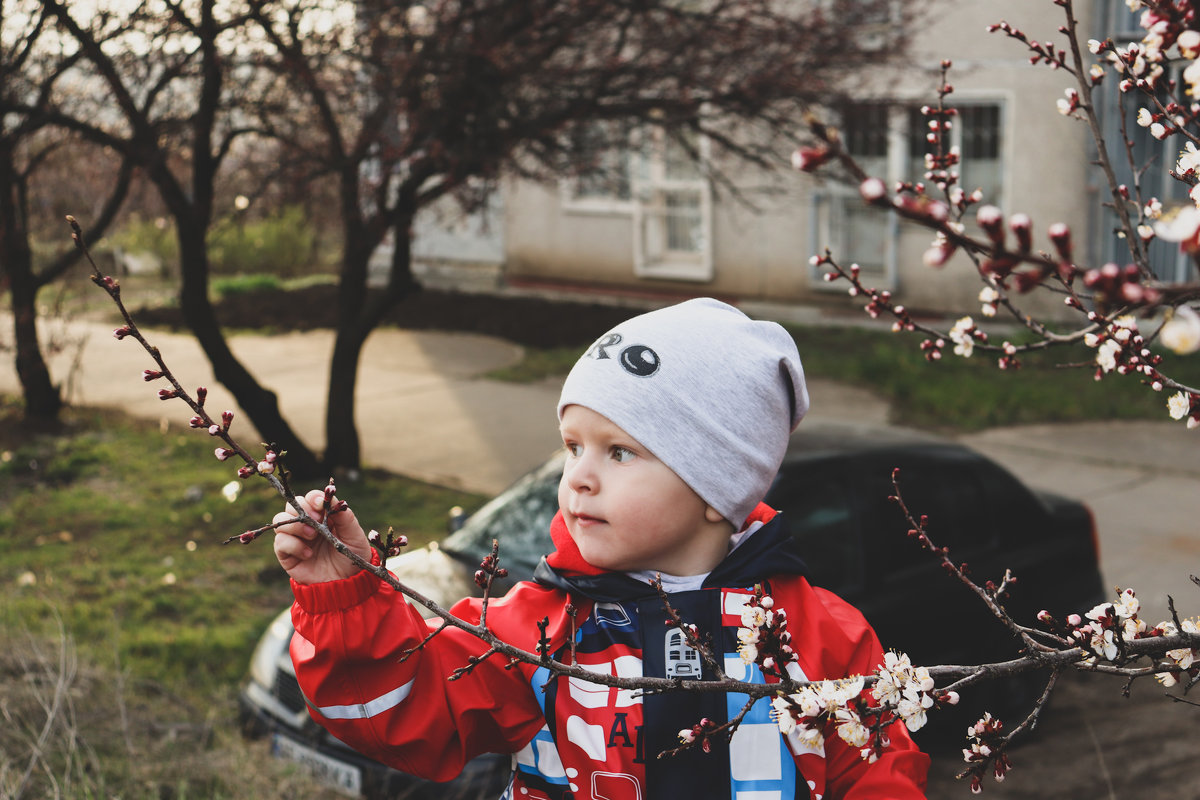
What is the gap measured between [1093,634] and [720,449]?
2.02ft

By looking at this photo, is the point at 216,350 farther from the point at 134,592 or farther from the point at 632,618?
the point at 632,618

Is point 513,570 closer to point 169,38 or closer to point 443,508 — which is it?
point 443,508

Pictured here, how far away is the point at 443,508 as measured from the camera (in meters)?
7.64

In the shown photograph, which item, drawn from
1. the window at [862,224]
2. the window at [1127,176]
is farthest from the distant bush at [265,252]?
the window at [1127,176]

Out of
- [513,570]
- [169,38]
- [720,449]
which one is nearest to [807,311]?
[169,38]

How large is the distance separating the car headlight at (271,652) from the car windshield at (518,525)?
71 centimetres

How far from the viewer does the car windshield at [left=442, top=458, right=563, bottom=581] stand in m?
4.50

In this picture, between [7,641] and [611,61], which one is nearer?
[7,641]

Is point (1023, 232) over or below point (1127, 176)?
below

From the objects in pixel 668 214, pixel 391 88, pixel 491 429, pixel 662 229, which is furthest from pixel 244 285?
pixel 391 88

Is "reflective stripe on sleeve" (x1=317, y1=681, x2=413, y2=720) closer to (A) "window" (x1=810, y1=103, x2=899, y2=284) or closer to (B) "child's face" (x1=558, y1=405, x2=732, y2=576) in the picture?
(B) "child's face" (x1=558, y1=405, x2=732, y2=576)

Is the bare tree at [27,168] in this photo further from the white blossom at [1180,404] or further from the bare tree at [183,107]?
the white blossom at [1180,404]

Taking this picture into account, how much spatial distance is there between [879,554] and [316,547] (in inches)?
126

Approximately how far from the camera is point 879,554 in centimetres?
448
